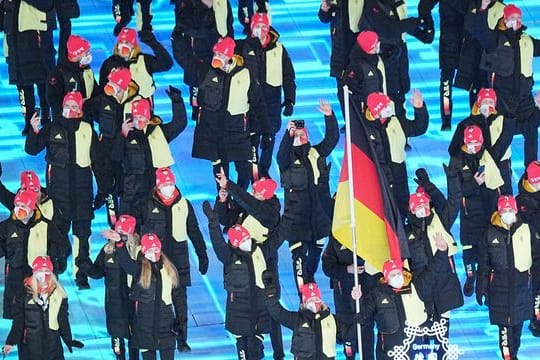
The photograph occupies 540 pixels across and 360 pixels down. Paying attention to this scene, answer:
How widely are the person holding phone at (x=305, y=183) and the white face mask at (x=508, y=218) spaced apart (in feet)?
5.96

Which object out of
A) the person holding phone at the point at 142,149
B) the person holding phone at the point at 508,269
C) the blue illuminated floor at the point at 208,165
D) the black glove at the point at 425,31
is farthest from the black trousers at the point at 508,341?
the black glove at the point at 425,31

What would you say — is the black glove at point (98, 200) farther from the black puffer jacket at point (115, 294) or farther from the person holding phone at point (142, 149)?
the black puffer jacket at point (115, 294)

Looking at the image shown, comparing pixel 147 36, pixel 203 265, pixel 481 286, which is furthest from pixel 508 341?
Answer: pixel 147 36

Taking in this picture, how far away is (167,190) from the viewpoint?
19484mm

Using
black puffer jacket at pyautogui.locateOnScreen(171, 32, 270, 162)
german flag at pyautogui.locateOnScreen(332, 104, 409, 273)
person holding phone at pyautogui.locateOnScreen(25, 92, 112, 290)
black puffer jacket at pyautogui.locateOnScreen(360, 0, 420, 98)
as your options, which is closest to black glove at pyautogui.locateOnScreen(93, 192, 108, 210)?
person holding phone at pyautogui.locateOnScreen(25, 92, 112, 290)

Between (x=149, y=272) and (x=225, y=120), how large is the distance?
263 cm

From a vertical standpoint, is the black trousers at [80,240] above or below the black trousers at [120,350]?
above

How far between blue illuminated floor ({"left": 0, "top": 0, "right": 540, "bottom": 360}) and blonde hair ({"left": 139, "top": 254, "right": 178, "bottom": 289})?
1.20 m

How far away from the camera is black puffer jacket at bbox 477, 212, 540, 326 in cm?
1930

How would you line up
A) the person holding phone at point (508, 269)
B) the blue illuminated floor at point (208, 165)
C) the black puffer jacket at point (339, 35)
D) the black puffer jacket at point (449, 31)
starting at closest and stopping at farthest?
the person holding phone at point (508, 269), the blue illuminated floor at point (208, 165), the black puffer jacket at point (339, 35), the black puffer jacket at point (449, 31)

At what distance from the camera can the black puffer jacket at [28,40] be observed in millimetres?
21906

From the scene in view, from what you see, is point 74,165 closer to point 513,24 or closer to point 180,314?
point 180,314

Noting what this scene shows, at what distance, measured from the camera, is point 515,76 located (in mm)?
21453

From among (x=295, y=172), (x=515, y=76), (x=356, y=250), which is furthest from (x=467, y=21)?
(x=356, y=250)
